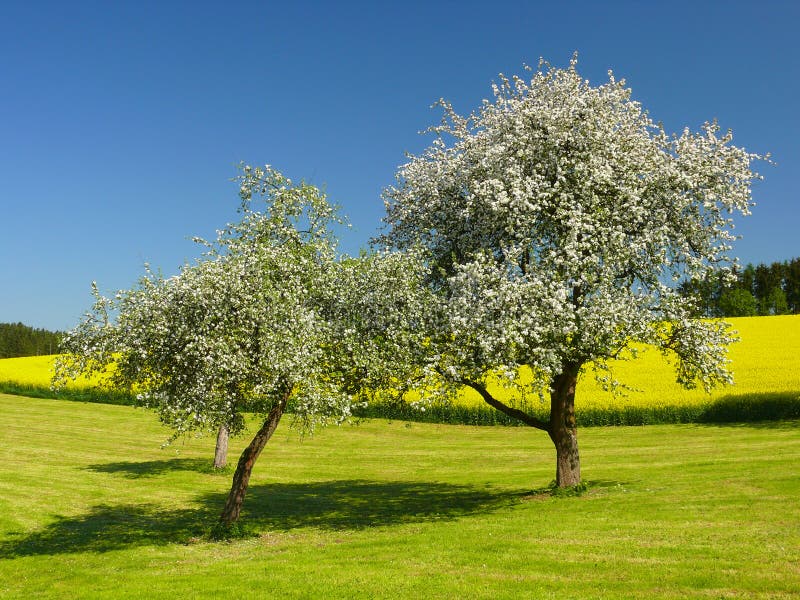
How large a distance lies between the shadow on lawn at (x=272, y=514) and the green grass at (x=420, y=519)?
133 millimetres

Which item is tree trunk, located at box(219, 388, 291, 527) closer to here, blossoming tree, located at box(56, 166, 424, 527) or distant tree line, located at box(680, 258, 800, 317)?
blossoming tree, located at box(56, 166, 424, 527)

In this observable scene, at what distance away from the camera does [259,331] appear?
22.7 meters

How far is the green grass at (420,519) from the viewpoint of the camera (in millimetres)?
17484

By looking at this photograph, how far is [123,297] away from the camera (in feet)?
78.0

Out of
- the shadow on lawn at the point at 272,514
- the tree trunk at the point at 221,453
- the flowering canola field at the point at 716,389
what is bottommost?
the shadow on lawn at the point at 272,514

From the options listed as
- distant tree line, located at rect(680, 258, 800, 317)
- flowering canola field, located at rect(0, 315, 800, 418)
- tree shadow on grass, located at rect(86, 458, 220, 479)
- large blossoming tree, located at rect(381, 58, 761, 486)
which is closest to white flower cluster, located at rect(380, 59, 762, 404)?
large blossoming tree, located at rect(381, 58, 761, 486)

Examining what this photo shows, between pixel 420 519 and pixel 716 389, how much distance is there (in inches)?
1308

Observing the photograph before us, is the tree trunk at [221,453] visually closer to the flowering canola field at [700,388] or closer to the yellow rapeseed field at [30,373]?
the flowering canola field at [700,388]

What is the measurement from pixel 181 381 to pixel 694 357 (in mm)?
19295

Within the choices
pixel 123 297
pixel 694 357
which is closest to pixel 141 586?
pixel 123 297

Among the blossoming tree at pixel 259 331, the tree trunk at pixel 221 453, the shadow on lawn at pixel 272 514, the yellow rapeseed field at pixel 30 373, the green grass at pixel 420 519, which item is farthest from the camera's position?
the yellow rapeseed field at pixel 30 373

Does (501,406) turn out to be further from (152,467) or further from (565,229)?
(152,467)

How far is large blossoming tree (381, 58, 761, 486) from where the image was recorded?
24.2 m

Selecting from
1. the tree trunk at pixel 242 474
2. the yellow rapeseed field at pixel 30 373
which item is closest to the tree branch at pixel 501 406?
the tree trunk at pixel 242 474
